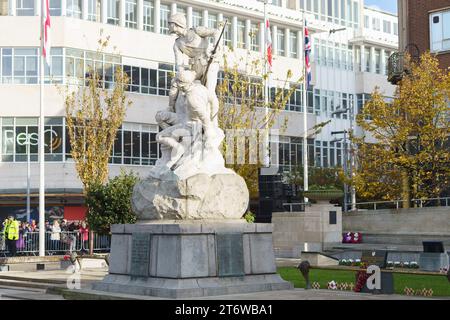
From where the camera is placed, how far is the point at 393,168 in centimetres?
4281

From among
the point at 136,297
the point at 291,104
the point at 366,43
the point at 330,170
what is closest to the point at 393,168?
the point at 330,170

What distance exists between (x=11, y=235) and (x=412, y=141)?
782 inches

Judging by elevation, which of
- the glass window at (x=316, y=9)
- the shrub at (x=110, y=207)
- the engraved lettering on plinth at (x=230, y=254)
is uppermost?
the glass window at (x=316, y=9)

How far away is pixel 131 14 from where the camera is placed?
58.2 meters

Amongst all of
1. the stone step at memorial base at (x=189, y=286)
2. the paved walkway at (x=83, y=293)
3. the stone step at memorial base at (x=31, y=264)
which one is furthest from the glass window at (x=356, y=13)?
the stone step at memorial base at (x=189, y=286)

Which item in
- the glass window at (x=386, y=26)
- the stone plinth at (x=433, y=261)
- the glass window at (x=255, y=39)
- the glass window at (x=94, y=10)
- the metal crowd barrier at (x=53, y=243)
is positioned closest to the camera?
the stone plinth at (x=433, y=261)

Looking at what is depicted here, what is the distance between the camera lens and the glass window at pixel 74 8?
54.5m

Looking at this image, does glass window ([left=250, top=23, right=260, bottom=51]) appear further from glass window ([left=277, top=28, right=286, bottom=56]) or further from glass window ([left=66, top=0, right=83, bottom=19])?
glass window ([left=66, top=0, right=83, bottom=19])

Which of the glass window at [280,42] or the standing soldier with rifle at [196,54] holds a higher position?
the glass window at [280,42]

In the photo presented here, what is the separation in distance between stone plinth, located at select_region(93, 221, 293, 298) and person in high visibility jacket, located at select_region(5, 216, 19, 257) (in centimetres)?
2007

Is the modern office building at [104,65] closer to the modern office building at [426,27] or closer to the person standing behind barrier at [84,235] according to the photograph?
the modern office building at [426,27]

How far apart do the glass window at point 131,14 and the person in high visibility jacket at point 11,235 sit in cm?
2462
